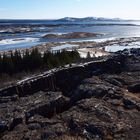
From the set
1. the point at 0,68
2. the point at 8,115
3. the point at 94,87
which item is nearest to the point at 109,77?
the point at 94,87

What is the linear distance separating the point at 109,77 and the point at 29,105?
24.7 feet

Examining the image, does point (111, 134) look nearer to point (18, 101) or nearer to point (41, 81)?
point (18, 101)

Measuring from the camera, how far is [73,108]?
1875 centimetres

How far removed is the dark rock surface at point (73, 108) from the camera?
16042 mm

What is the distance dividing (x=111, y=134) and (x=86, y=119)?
1.79 meters

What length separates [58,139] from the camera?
15.4 m

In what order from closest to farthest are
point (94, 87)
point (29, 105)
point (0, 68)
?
1. point (29, 105)
2. point (94, 87)
3. point (0, 68)

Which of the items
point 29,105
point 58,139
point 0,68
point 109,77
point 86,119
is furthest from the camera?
point 0,68

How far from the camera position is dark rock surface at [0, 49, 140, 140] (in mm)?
16042

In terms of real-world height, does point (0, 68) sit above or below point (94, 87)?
below

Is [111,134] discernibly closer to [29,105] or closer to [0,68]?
[29,105]

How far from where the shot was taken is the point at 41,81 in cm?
2534

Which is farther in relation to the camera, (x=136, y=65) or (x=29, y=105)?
(x=136, y=65)

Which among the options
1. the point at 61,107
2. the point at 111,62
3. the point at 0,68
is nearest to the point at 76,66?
the point at 111,62
